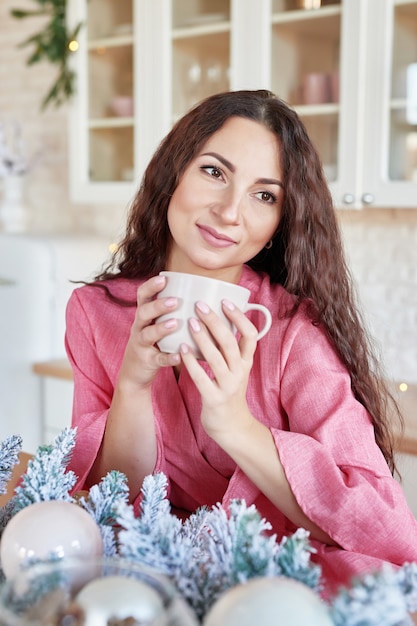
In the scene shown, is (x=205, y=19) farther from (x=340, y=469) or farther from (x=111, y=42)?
(x=340, y=469)

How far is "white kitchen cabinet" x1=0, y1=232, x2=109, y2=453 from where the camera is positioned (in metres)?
2.62

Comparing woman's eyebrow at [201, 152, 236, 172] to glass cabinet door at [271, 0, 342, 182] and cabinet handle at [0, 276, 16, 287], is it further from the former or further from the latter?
cabinet handle at [0, 276, 16, 287]

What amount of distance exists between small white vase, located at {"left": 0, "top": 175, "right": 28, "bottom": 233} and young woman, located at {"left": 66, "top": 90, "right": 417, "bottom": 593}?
6.41 feet

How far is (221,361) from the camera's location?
2.73 feet

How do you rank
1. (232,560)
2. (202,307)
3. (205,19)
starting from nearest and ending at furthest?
(232,560) < (202,307) < (205,19)

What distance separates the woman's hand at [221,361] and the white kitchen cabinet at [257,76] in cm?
127

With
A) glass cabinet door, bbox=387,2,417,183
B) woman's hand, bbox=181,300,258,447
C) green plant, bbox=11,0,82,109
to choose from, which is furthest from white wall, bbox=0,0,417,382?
woman's hand, bbox=181,300,258,447

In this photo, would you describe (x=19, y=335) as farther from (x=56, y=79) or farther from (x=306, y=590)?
(x=306, y=590)

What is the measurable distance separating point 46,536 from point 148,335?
32cm

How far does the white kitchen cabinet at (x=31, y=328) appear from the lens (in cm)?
262

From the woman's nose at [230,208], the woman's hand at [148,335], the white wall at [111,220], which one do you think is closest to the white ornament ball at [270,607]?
the woman's hand at [148,335]

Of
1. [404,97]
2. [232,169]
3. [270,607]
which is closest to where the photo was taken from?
[270,607]

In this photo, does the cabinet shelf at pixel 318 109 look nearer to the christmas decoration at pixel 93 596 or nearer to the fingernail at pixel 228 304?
the fingernail at pixel 228 304

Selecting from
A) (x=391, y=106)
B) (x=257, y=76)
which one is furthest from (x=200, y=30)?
(x=391, y=106)
